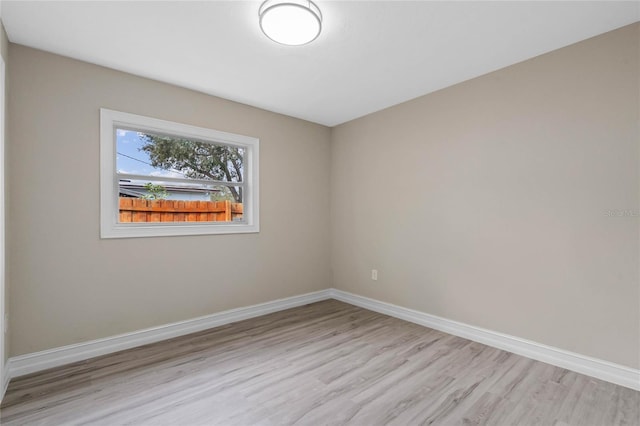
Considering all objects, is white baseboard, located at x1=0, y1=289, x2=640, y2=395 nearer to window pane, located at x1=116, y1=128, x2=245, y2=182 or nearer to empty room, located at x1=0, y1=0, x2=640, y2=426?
empty room, located at x1=0, y1=0, x2=640, y2=426

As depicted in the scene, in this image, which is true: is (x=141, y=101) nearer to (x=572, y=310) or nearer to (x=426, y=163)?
(x=426, y=163)

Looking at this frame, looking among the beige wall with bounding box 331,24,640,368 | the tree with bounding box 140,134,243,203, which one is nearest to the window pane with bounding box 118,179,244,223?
the tree with bounding box 140,134,243,203

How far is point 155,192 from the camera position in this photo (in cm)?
304

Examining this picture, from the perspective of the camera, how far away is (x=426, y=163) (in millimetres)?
3338

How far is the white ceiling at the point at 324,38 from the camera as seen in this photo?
1941 mm

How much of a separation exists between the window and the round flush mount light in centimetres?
158

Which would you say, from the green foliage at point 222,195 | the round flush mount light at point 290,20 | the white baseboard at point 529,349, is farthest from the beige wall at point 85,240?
the white baseboard at point 529,349

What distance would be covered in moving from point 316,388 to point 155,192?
2.33 metres

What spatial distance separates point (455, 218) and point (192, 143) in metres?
2.84

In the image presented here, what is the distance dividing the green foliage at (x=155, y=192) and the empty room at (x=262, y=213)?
20 millimetres

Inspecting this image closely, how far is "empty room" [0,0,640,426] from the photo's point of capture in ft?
6.51

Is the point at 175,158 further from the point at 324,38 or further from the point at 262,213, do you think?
the point at 324,38

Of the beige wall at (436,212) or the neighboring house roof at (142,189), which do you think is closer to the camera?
the beige wall at (436,212)

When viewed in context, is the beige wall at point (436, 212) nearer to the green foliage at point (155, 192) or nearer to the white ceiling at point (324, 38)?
the white ceiling at point (324, 38)
